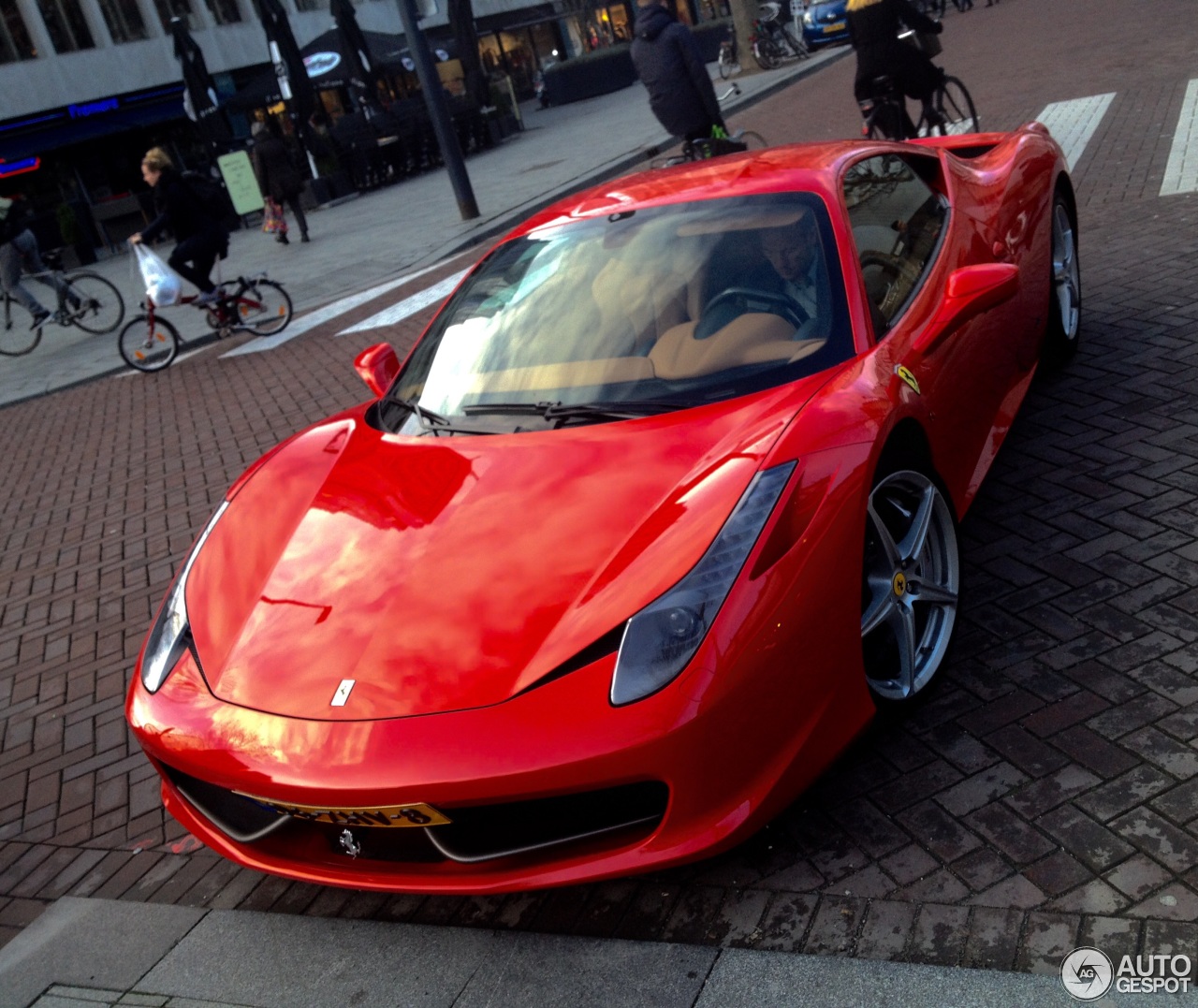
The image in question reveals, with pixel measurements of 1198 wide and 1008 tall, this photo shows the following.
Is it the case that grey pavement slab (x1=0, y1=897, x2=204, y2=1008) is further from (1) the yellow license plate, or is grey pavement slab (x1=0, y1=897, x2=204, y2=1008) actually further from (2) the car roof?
(2) the car roof

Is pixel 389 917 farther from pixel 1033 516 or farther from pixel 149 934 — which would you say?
pixel 1033 516

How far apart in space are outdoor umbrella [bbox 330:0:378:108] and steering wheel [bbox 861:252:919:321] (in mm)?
21998

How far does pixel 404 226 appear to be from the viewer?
57.5 feet

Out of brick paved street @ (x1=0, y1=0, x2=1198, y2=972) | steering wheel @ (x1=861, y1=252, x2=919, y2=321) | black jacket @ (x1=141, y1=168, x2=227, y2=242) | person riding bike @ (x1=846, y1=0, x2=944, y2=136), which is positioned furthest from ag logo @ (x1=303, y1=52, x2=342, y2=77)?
steering wheel @ (x1=861, y1=252, x2=919, y2=321)

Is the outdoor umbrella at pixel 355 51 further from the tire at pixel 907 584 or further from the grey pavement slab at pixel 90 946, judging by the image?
the grey pavement slab at pixel 90 946

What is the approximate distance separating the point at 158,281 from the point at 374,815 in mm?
9542

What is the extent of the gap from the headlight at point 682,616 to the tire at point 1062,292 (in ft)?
10.4

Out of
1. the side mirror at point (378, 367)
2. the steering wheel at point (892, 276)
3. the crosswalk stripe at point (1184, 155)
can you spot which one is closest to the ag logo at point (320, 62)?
the crosswalk stripe at point (1184, 155)

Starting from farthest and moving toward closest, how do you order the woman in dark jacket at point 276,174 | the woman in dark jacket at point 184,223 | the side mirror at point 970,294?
1. the woman in dark jacket at point 276,174
2. the woman in dark jacket at point 184,223
3. the side mirror at point 970,294

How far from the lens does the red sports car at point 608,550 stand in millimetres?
2561

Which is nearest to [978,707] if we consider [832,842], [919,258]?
[832,842]

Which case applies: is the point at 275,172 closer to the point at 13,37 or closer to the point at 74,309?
the point at 74,309

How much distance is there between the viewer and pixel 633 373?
11.6 ft

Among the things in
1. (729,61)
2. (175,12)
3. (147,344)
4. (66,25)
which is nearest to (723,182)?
(147,344)
